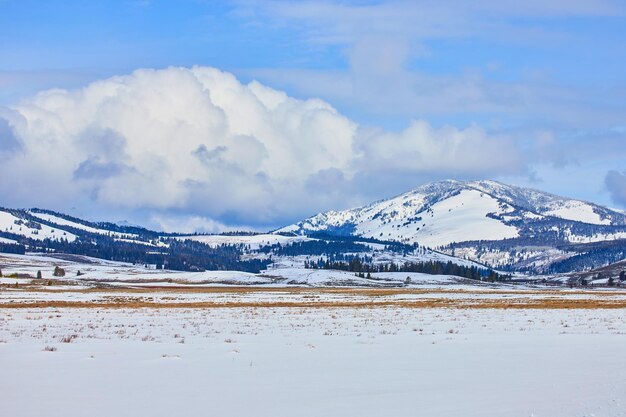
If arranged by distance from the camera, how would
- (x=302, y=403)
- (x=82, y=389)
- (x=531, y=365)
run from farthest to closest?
(x=531, y=365) < (x=82, y=389) < (x=302, y=403)

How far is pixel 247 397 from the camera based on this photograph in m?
18.9

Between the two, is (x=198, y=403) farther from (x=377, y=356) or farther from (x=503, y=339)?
(x=503, y=339)

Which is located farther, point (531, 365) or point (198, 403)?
point (531, 365)

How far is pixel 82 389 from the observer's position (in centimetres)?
1992

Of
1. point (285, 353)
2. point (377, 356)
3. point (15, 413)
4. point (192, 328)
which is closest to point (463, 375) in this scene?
point (377, 356)

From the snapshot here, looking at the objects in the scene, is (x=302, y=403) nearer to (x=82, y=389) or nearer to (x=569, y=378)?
(x=82, y=389)

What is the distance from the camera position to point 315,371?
2391 cm

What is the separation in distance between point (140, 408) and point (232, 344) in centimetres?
1541

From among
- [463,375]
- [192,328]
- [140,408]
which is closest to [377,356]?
[463,375]

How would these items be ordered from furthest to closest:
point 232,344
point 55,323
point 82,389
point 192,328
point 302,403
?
point 55,323 → point 192,328 → point 232,344 → point 82,389 → point 302,403

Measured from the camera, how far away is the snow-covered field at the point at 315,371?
56.4ft

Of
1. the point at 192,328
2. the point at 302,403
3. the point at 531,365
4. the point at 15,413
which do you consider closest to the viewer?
the point at 15,413

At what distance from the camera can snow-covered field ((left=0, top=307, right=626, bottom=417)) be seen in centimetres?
1719

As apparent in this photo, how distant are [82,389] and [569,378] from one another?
551 inches
